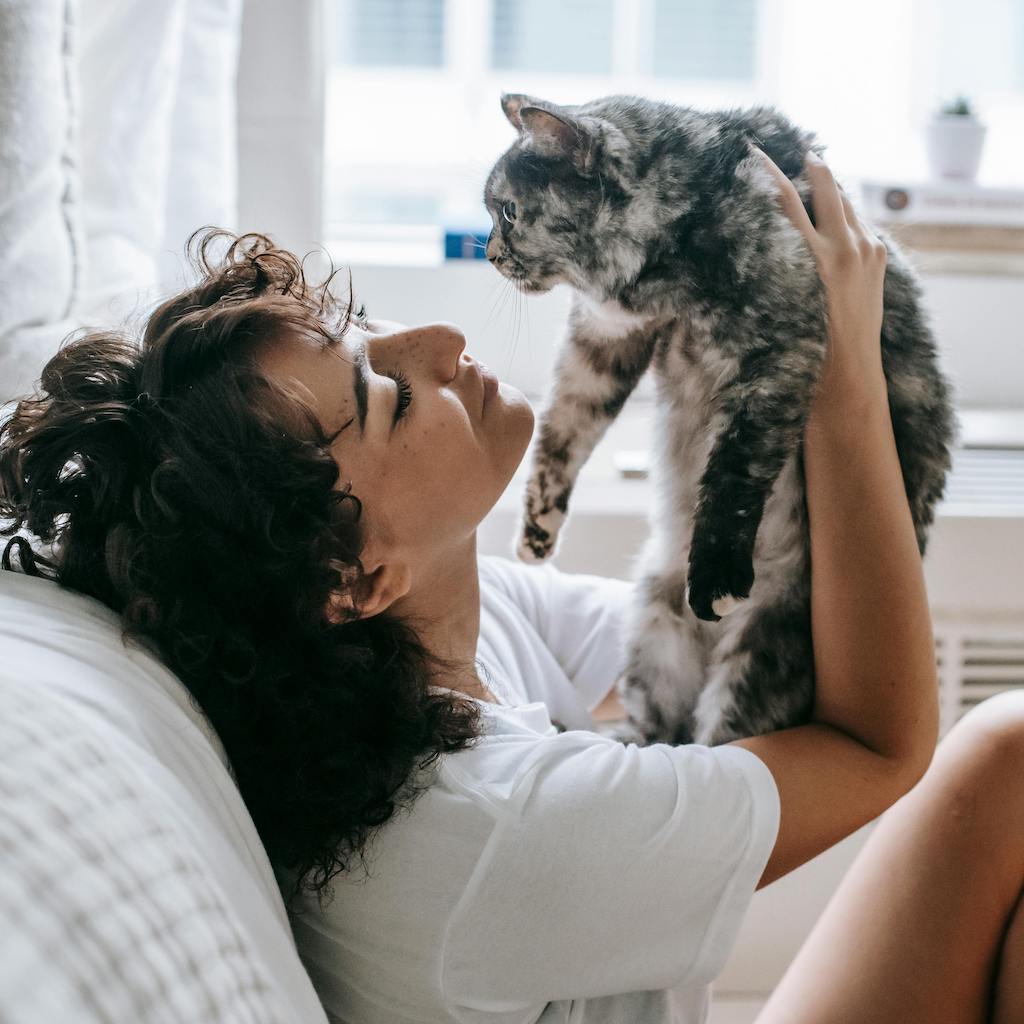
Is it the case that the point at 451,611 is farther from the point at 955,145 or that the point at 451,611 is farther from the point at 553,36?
the point at 553,36

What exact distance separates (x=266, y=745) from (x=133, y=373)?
334 mm

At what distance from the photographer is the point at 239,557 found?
800 mm

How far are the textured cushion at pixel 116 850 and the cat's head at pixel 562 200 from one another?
0.65 meters

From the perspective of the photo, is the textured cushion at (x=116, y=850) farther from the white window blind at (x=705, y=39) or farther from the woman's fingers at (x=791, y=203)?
the white window blind at (x=705, y=39)

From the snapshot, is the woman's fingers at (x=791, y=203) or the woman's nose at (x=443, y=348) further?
the woman's fingers at (x=791, y=203)

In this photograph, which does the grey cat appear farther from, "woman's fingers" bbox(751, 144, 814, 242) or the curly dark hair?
the curly dark hair

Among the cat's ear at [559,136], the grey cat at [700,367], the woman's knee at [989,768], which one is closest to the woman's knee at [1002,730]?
the woman's knee at [989,768]

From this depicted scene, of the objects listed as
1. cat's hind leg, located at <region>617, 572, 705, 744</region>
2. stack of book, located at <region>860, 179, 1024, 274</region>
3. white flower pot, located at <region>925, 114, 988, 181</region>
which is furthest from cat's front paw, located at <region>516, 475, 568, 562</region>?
white flower pot, located at <region>925, 114, 988, 181</region>

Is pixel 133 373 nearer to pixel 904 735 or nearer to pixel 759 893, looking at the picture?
pixel 904 735

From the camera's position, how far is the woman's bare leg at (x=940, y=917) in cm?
99

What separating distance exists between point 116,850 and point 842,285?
0.85 m

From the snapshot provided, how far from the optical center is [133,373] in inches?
35.0

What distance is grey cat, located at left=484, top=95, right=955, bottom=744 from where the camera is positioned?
1031mm

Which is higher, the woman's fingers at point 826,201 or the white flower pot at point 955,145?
the white flower pot at point 955,145
